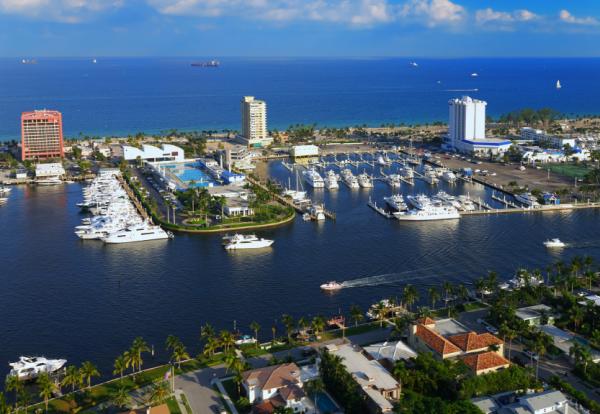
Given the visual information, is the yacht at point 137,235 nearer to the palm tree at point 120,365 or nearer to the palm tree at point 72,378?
the palm tree at point 120,365

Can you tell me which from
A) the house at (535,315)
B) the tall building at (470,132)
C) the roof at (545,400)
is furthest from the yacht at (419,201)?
the roof at (545,400)

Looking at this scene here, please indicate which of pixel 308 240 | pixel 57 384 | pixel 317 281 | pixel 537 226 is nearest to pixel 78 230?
pixel 308 240

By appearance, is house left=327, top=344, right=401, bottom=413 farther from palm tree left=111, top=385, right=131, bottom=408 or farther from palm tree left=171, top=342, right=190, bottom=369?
palm tree left=111, top=385, right=131, bottom=408

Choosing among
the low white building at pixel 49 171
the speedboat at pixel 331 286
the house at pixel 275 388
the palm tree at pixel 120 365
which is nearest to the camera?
the house at pixel 275 388


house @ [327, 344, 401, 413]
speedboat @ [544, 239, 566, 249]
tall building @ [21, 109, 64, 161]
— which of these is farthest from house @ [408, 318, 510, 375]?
tall building @ [21, 109, 64, 161]

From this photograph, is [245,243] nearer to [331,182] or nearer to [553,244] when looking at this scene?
[553,244]

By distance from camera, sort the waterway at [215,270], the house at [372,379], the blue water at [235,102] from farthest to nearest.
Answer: the blue water at [235,102] → the waterway at [215,270] → the house at [372,379]

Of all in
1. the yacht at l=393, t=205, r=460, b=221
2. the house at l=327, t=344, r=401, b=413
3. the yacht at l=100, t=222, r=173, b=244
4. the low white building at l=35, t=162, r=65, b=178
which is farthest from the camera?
the low white building at l=35, t=162, r=65, b=178

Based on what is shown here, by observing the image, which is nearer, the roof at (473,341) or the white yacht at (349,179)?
the roof at (473,341)
